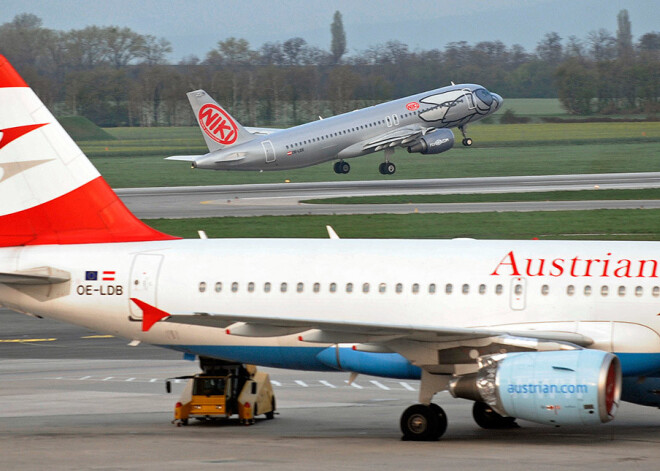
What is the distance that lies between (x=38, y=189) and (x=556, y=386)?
11.2m

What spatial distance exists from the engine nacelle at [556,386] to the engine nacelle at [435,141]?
229 feet

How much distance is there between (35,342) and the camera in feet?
113

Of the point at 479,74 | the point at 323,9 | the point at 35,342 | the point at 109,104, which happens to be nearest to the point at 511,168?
the point at 479,74

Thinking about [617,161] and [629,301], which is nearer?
[629,301]

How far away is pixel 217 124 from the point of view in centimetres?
8438

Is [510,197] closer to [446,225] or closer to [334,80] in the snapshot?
[446,225]

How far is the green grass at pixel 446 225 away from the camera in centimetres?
5412

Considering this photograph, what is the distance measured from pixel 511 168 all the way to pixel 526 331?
70.3 meters

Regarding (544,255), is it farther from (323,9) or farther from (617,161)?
(323,9)

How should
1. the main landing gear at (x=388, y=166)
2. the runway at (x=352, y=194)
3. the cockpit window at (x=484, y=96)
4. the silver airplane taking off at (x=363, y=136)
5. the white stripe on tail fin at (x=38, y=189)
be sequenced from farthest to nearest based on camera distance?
the main landing gear at (x=388, y=166) < the cockpit window at (x=484, y=96) < the silver airplane taking off at (x=363, y=136) < the runway at (x=352, y=194) < the white stripe on tail fin at (x=38, y=189)

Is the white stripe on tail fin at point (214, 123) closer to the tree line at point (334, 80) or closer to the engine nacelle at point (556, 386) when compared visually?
the tree line at point (334, 80)

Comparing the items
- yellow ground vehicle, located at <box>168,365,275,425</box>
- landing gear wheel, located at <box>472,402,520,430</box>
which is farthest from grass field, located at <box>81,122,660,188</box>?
landing gear wheel, located at <box>472,402,520,430</box>

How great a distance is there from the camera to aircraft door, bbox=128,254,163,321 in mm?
22938

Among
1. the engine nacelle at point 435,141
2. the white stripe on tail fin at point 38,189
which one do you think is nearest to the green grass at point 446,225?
the engine nacelle at point 435,141
